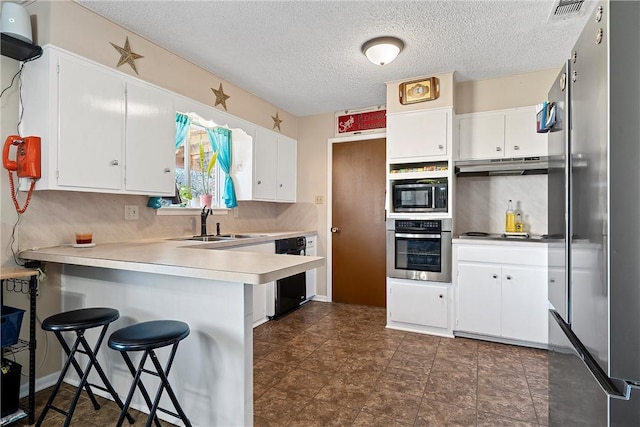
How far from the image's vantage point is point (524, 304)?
9.48 ft

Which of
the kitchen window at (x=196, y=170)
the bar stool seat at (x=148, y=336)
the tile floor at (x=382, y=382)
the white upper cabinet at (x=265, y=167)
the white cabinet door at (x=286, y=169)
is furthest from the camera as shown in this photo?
the white cabinet door at (x=286, y=169)

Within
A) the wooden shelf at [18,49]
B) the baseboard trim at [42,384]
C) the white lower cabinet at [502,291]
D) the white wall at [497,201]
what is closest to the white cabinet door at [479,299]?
the white lower cabinet at [502,291]

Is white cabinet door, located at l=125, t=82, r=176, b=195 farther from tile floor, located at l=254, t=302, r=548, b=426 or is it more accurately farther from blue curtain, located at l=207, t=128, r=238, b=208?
tile floor, located at l=254, t=302, r=548, b=426

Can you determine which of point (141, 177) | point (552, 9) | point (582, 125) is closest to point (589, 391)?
point (582, 125)

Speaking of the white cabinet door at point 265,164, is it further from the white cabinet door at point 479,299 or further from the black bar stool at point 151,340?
the black bar stool at point 151,340

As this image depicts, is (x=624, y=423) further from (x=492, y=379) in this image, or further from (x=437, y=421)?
(x=492, y=379)

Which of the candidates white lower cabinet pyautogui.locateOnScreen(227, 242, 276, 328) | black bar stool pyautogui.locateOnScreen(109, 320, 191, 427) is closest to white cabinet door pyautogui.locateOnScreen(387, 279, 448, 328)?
Answer: white lower cabinet pyautogui.locateOnScreen(227, 242, 276, 328)

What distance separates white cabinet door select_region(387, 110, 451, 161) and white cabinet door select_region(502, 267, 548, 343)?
1.30m

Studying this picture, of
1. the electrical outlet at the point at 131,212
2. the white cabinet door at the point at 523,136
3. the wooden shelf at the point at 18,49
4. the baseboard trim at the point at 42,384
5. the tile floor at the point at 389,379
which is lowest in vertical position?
the tile floor at the point at 389,379

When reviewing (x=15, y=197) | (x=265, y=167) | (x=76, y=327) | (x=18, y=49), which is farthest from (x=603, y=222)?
(x=265, y=167)

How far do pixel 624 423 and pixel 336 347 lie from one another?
2186 mm

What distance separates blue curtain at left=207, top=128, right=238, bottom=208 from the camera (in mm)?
3639

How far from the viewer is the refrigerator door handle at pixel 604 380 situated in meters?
0.86

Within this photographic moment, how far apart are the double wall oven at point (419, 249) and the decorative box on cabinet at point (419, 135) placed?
663mm
